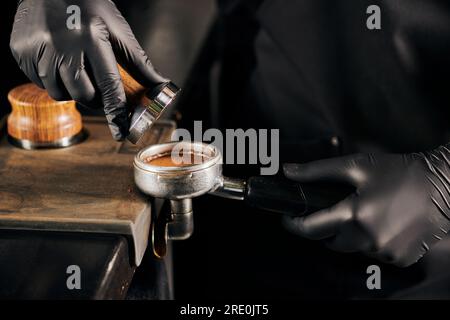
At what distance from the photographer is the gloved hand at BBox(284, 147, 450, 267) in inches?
49.9

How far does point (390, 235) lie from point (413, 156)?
0.23m

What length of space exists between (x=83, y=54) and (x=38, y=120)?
0.26 metres

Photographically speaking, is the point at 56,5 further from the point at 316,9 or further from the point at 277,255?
the point at 277,255

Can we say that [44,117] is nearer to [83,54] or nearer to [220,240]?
[83,54]

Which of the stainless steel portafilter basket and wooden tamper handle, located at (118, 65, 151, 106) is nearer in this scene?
the stainless steel portafilter basket

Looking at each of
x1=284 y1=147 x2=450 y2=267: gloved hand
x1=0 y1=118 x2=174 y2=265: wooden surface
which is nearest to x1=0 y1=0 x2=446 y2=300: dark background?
x1=284 y1=147 x2=450 y2=267: gloved hand

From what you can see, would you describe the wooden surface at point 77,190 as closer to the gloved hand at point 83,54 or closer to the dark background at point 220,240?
the gloved hand at point 83,54

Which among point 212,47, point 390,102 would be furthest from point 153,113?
point 212,47

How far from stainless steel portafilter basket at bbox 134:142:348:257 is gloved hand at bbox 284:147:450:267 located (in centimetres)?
5

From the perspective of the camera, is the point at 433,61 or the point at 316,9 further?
the point at 316,9

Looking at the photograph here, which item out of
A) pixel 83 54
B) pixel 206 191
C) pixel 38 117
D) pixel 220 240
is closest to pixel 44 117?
pixel 38 117

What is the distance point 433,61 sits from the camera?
5.38 ft

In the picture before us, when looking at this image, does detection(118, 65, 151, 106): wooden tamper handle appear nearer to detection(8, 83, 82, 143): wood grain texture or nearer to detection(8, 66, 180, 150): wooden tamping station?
detection(8, 66, 180, 150): wooden tamping station

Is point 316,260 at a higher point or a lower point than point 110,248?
lower
